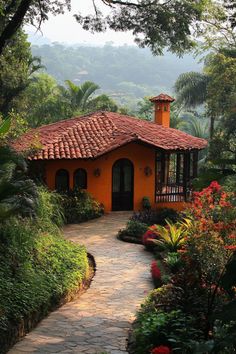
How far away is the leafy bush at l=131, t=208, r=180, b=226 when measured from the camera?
56.1 ft

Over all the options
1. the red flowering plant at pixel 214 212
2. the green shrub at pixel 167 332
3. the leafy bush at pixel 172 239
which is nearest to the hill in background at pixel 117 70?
the leafy bush at pixel 172 239

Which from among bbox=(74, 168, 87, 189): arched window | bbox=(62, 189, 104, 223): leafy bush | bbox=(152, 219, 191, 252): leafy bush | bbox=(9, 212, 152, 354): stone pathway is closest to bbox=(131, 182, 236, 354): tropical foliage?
bbox=(9, 212, 152, 354): stone pathway

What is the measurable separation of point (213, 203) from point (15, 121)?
8.99 metres

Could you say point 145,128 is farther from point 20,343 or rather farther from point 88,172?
point 20,343

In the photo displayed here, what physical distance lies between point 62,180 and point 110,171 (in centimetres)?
204

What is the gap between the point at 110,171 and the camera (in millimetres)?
20094

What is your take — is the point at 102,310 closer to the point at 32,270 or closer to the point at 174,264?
the point at 32,270

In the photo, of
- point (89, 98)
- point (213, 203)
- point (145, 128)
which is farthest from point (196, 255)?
point (89, 98)

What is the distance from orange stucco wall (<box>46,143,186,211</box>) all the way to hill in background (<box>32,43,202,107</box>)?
8359 cm

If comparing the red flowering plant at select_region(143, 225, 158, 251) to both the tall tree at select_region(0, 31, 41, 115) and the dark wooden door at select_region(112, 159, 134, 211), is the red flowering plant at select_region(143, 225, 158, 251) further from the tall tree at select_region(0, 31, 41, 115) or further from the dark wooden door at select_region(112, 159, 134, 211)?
the tall tree at select_region(0, 31, 41, 115)

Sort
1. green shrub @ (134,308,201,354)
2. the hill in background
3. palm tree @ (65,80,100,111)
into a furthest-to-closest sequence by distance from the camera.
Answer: the hill in background → palm tree @ (65,80,100,111) → green shrub @ (134,308,201,354)

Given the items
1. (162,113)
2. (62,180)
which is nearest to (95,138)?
(62,180)

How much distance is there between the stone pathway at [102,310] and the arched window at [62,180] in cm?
447

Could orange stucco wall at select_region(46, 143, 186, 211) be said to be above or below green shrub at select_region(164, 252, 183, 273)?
above
